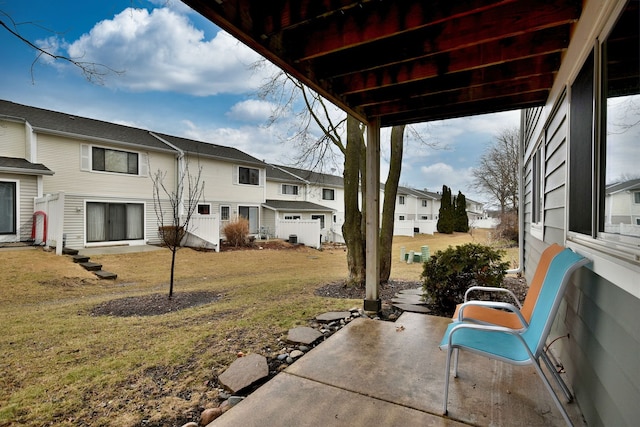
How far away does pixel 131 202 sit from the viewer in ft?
43.8

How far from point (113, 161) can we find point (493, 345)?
14.9 m

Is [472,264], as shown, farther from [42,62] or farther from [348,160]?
[42,62]

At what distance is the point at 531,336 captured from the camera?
1975 millimetres

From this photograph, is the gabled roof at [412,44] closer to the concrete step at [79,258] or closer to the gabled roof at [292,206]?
the concrete step at [79,258]

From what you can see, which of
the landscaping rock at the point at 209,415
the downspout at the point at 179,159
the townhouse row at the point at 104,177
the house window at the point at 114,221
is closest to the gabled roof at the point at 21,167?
the townhouse row at the point at 104,177

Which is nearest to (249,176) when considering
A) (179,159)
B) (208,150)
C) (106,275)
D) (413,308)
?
(208,150)

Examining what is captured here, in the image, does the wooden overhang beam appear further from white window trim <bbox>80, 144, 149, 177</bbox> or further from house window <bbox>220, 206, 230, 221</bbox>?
house window <bbox>220, 206, 230, 221</bbox>

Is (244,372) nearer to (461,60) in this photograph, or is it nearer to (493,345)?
(493,345)

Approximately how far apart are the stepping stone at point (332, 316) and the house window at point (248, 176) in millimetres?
14314

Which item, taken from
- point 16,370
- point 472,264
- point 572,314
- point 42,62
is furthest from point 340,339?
point 42,62

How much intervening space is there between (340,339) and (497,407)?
1.52m

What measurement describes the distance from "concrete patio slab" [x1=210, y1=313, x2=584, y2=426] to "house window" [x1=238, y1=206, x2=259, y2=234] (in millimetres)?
15145

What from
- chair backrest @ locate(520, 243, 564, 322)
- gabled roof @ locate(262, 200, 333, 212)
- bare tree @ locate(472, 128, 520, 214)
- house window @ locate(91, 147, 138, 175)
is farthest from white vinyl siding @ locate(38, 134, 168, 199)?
bare tree @ locate(472, 128, 520, 214)

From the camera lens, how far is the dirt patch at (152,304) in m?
5.00
